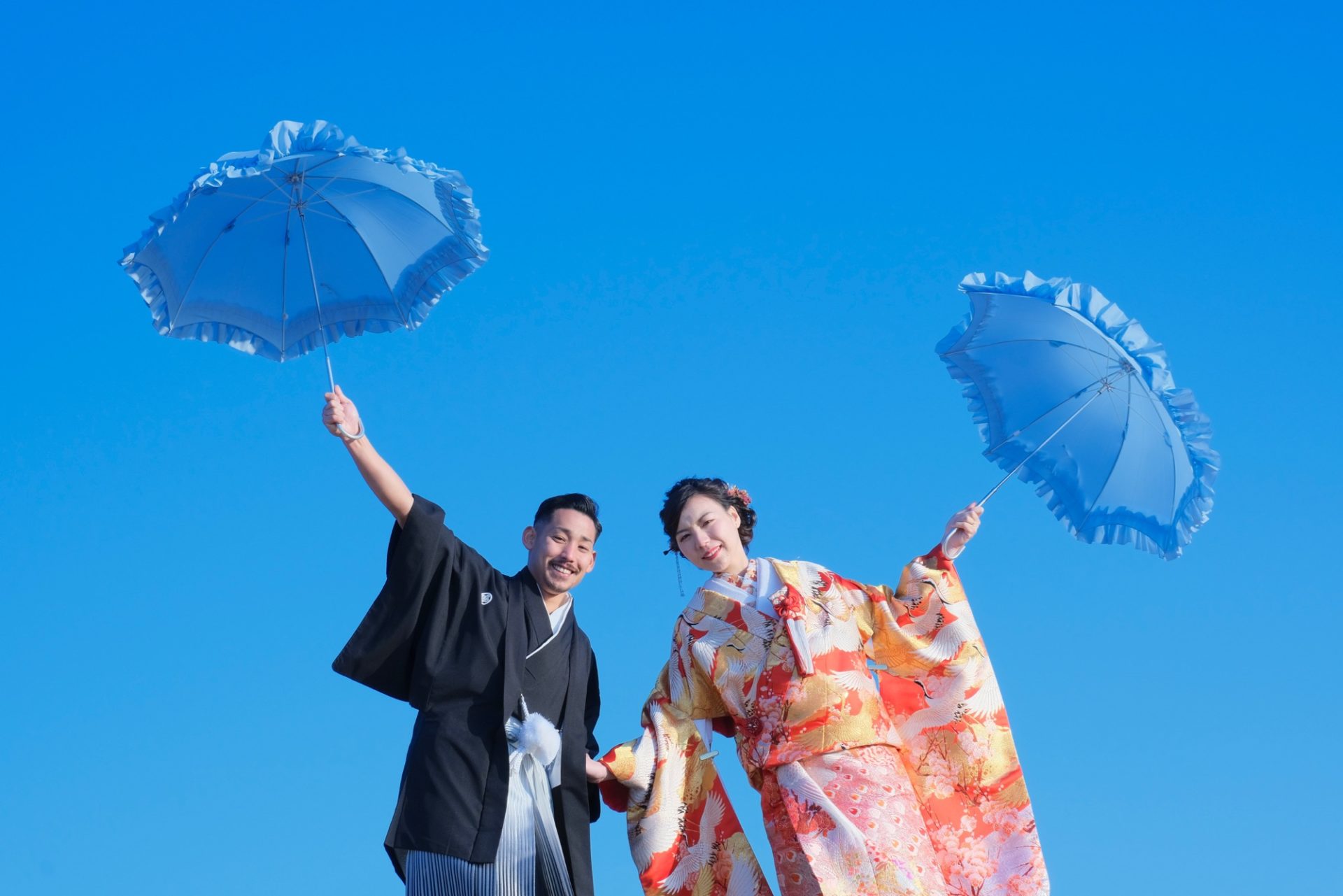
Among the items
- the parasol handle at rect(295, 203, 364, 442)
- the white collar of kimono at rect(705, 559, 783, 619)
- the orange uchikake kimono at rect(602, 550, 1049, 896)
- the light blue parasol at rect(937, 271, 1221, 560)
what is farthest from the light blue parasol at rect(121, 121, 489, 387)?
the light blue parasol at rect(937, 271, 1221, 560)

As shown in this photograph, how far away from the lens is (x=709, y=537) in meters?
6.15

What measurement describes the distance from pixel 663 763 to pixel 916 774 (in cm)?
108

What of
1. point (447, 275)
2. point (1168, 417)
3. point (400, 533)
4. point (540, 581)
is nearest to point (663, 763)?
point (540, 581)

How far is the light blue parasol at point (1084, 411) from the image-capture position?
19.6ft

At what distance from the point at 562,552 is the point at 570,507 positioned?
0.72ft

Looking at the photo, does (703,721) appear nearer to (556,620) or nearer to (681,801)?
(681,801)

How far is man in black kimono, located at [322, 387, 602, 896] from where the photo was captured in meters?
5.27

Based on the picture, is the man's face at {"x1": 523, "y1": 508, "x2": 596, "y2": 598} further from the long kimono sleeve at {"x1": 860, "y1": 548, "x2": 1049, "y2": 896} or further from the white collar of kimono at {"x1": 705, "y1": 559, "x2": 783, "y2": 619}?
the long kimono sleeve at {"x1": 860, "y1": 548, "x2": 1049, "y2": 896}

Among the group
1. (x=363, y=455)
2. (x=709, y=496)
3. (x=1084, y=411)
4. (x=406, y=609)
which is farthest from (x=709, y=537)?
(x=1084, y=411)

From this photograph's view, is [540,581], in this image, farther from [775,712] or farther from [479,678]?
[775,712]

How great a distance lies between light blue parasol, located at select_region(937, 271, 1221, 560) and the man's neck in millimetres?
1905

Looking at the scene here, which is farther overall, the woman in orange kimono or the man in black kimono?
the woman in orange kimono

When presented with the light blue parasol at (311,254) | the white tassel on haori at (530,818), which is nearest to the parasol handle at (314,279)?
the light blue parasol at (311,254)

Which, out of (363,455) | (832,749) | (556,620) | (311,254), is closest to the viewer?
(363,455)
